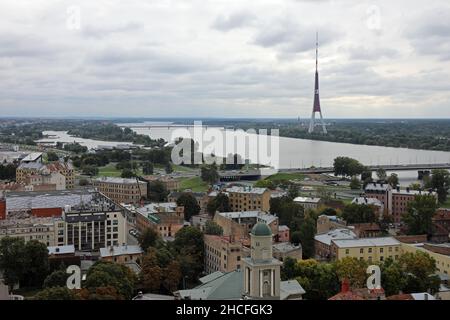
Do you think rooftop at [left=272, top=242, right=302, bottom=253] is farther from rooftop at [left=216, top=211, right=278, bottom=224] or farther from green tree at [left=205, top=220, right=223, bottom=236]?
rooftop at [left=216, top=211, right=278, bottom=224]

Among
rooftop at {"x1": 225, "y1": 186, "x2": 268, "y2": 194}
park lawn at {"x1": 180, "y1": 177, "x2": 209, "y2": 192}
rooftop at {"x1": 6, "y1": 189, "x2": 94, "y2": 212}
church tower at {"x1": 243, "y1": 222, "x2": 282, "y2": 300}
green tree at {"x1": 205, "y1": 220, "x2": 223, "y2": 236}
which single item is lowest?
park lawn at {"x1": 180, "y1": 177, "x2": 209, "y2": 192}

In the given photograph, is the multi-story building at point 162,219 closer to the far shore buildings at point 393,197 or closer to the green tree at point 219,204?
the green tree at point 219,204

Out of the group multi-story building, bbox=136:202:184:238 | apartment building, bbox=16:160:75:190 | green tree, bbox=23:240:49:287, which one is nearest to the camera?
green tree, bbox=23:240:49:287

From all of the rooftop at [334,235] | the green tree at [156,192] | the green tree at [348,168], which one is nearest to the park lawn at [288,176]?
the green tree at [348,168]

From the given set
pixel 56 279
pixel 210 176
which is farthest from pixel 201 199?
pixel 56 279

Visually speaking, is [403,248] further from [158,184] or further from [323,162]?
[323,162]

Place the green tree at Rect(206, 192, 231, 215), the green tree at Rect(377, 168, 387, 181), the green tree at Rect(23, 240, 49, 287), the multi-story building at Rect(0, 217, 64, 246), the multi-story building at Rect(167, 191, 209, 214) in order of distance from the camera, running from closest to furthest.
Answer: the green tree at Rect(23, 240, 49, 287) → the multi-story building at Rect(0, 217, 64, 246) → the green tree at Rect(206, 192, 231, 215) → the multi-story building at Rect(167, 191, 209, 214) → the green tree at Rect(377, 168, 387, 181)

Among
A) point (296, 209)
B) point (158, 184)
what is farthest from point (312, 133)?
point (296, 209)

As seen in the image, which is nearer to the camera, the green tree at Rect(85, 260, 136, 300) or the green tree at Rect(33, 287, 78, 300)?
the green tree at Rect(33, 287, 78, 300)

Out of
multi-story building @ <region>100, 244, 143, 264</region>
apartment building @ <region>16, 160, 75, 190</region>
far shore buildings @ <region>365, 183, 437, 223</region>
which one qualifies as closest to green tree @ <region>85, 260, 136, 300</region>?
multi-story building @ <region>100, 244, 143, 264</region>

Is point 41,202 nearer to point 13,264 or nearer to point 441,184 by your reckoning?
point 13,264
